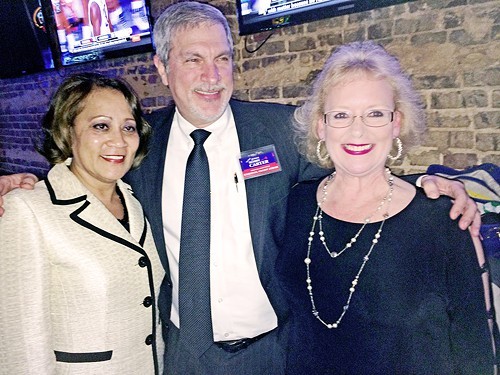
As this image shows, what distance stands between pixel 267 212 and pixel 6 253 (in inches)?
39.5

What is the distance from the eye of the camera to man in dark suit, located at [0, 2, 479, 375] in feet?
5.57

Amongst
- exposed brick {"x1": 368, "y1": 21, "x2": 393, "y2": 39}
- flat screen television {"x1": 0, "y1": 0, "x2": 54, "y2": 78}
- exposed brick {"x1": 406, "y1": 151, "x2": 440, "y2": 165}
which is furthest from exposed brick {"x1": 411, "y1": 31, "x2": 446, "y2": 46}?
flat screen television {"x1": 0, "y1": 0, "x2": 54, "y2": 78}

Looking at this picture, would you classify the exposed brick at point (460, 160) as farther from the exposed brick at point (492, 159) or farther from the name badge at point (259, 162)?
the name badge at point (259, 162)

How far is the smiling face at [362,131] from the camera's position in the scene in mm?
1341

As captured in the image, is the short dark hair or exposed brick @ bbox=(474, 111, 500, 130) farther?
exposed brick @ bbox=(474, 111, 500, 130)

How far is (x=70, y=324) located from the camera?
1.41 meters

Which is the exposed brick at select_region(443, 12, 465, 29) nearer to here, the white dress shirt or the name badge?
the name badge

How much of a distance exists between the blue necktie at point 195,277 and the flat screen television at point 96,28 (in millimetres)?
2240

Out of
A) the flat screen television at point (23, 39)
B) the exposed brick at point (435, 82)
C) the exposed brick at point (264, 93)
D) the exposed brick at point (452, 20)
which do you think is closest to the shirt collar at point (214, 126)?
the exposed brick at point (264, 93)

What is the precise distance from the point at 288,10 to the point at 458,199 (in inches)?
68.8

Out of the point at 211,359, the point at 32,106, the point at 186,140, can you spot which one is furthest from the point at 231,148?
the point at 32,106

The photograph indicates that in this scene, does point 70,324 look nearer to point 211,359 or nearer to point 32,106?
point 211,359

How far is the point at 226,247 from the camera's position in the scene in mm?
1702

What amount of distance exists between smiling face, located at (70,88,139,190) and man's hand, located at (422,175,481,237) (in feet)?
3.91
